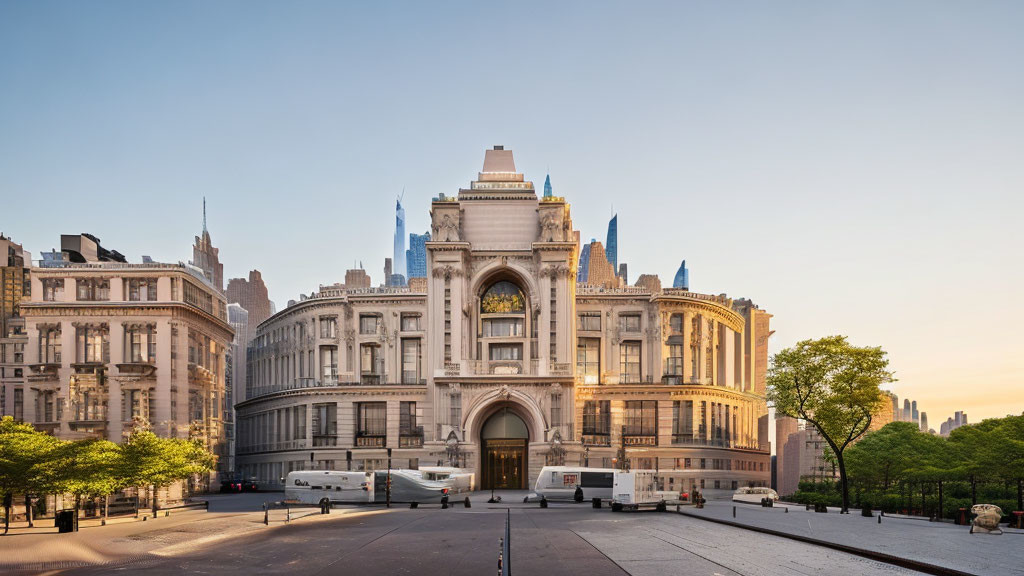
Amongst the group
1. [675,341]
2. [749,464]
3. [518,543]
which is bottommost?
[749,464]

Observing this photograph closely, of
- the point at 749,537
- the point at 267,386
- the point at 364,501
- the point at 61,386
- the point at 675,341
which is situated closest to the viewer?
the point at 749,537

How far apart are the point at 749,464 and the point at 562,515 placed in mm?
51647

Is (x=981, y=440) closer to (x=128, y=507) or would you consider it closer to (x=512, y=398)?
(x=512, y=398)

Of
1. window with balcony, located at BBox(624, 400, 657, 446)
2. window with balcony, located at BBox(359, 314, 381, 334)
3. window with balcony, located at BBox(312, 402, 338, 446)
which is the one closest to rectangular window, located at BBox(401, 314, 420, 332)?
window with balcony, located at BBox(359, 314, 381, 334)

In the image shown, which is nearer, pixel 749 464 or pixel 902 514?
pixel 902 514

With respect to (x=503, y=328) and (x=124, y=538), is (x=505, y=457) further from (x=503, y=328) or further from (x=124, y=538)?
(x=124, y=538)

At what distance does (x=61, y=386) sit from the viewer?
3236 inches

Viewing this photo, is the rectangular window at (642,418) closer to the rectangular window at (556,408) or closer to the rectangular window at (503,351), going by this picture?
the rectangular window at (556,408)

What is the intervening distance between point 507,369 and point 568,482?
2010 cm

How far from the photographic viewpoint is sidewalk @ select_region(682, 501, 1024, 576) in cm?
2861

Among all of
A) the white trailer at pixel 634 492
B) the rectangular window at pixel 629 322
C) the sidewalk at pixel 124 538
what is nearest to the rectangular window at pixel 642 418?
the rectangular window at pixel 629 322

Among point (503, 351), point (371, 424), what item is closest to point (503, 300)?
point (503, 351)

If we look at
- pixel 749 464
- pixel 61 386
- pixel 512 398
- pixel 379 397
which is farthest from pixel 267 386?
pixel 749 464

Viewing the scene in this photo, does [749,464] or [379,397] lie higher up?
[379,397]
